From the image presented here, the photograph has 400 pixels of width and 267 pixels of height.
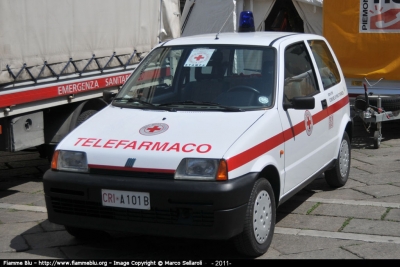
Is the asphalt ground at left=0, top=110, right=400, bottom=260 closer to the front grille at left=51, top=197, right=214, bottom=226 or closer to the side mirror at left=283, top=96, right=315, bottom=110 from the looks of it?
the front grille at left=51, top=197, right=214, bottom=226

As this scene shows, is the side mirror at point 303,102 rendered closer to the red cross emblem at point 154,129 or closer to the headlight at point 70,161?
the red cross emblem at point 154,129

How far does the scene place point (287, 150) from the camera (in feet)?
17.8

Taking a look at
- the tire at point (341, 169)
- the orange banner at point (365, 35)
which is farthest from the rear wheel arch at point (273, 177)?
the orange banner at point (365, 35)

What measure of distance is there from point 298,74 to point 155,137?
172cm

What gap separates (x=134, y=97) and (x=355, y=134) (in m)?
5.70

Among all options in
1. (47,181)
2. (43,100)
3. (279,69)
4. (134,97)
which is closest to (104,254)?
(47,181)

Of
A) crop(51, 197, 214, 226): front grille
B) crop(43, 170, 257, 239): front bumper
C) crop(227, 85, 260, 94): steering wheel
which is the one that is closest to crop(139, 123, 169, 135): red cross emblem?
crop(43, 170, 257, 239): front bumper

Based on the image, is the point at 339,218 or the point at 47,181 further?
the point at 339,218

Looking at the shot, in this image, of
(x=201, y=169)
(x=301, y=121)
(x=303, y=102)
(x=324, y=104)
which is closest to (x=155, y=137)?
(x=201, y=169)

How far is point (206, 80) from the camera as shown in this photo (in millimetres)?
5676

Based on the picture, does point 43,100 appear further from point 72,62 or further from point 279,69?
point 279,69

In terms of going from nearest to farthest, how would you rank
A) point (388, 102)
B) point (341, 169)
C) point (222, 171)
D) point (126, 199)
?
point (222, 171)
point (126, 199)
point (341, 169)
point (388, 102)

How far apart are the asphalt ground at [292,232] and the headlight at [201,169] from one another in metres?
0.81

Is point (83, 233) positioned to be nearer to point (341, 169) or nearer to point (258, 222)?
point (258, 222)
